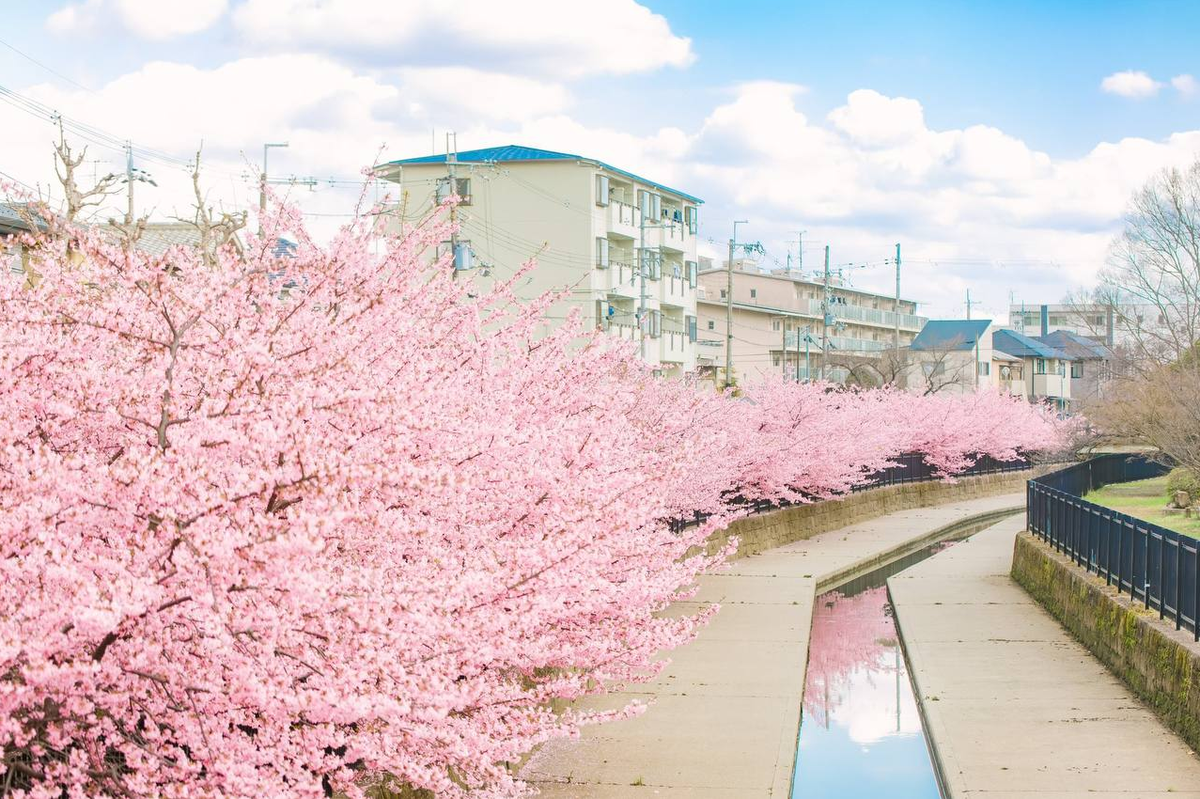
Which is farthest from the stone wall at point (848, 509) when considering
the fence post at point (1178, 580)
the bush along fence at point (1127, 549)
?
the fence post at point (1178, 580)

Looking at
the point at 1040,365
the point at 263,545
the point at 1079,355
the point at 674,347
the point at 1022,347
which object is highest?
the point at 1022,347

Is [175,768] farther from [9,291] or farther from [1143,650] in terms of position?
[1143,650]

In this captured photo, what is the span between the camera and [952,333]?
89438 millimetres

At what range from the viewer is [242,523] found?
484 centimetres

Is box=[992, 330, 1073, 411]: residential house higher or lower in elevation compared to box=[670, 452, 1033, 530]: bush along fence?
higher

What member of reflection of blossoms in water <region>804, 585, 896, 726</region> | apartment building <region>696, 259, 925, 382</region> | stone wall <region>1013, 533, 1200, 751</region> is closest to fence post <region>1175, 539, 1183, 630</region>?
stone wall <region>1013, 533, 1200, 751</region>

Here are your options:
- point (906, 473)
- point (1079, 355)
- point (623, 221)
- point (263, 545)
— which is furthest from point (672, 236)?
point (263, 545)

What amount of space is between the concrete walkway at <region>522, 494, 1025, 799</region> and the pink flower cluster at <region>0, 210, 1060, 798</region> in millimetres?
2366

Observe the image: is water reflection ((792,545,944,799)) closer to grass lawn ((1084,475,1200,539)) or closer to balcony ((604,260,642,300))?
grass lawn ((1084,475,1200,539))

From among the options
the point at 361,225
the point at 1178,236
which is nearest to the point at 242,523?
the point at 361,225

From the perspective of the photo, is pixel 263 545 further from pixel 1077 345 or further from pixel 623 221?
pixel 1077 345

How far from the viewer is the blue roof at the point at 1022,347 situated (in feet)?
320

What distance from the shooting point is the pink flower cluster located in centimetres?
477

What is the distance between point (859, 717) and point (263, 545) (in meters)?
12.1
